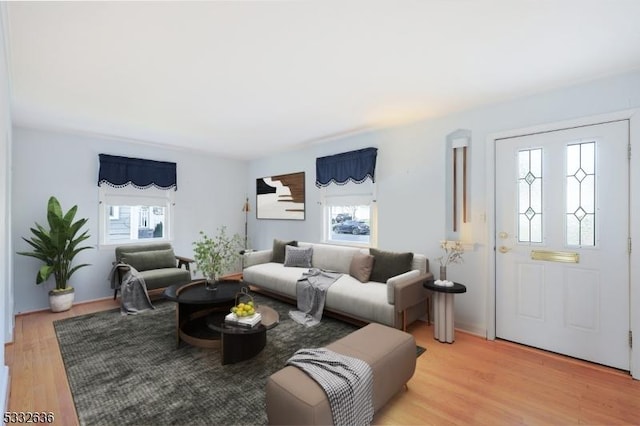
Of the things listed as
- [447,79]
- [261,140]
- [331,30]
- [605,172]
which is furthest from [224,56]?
[605,172]

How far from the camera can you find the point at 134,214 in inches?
199

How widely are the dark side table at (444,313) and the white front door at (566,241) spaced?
1.81ft

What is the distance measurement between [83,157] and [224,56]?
3.64 meters

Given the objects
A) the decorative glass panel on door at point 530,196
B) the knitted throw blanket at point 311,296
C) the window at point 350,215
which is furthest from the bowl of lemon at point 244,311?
the decorative glass panel on door at point 530,196

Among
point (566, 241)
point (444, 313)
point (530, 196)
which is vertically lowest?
point (444, 313)

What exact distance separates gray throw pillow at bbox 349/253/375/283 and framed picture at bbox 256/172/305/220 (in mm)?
1715

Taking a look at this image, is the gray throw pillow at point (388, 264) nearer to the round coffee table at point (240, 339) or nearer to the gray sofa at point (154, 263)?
Result: the round coffee table at point (240, 339)

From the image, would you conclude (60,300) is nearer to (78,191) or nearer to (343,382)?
(78,191)

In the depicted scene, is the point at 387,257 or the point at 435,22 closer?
the point at 435,22

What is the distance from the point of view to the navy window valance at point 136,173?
15.1 feet

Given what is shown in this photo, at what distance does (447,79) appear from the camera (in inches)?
104

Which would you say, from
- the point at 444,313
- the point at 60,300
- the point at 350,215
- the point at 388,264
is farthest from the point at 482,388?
the point at 60,300

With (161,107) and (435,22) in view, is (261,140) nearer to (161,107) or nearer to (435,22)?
(161,107)

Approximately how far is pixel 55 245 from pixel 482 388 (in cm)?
501
